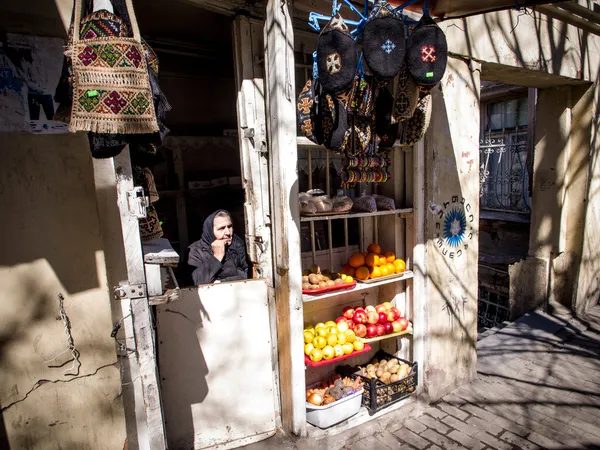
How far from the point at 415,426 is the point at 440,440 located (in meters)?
0.28

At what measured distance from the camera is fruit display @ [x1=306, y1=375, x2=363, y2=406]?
138 inches

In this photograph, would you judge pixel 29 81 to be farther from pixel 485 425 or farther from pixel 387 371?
pixel 485 425

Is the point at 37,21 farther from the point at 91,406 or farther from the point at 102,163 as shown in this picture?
the point at 91,406

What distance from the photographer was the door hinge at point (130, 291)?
1990 millimetres

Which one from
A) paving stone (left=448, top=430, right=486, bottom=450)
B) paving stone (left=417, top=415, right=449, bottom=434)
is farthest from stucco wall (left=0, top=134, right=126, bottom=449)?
paving stone (left=448, top=430, right=486, bottom=450)

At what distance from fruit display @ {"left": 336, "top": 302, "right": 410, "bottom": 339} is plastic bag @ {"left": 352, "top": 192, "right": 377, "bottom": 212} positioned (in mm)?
1114

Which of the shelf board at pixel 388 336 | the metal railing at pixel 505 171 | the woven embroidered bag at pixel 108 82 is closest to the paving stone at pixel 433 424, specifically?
the shelf board at pixel 388 336

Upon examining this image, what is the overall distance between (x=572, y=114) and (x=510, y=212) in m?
3.69

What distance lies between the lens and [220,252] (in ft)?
12.0

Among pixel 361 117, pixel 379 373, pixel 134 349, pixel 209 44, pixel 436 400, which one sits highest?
pixel 209 44

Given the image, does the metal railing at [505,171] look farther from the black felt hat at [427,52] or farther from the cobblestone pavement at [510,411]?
the black felt hat at [427,52]

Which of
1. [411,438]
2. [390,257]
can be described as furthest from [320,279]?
[411,438]

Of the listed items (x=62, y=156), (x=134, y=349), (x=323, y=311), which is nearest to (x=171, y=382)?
(x=134, y=349)

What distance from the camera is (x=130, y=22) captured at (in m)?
1.79
